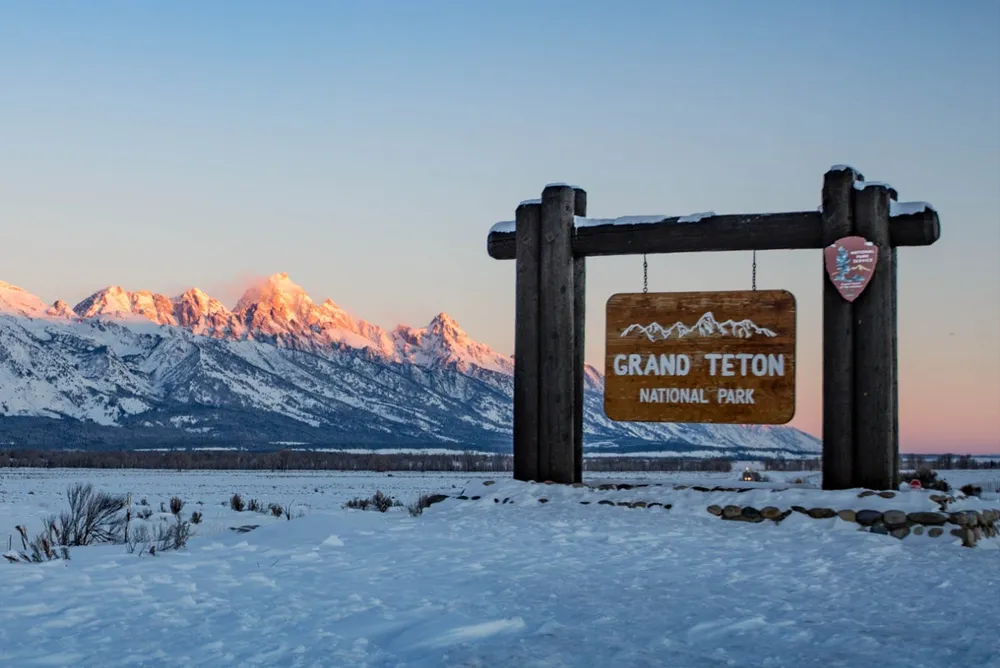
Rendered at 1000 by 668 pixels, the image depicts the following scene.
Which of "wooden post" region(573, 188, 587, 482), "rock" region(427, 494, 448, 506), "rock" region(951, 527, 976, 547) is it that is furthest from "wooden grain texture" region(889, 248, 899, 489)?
"rock" region(427, 494, 448, 506)

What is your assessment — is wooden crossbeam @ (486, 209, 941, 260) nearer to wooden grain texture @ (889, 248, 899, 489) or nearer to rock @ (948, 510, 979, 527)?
wooden grain texture @ (889, 248, 899, 489)

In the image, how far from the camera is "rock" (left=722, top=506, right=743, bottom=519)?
38.3ft

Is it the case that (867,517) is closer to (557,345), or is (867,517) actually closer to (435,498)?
(557,345)

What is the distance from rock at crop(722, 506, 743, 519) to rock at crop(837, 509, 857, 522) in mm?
1042

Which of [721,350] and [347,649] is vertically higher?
[721,350]

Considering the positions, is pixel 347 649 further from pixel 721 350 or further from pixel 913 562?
pixel 721 350

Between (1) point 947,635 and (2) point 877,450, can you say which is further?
(2) point 877,450

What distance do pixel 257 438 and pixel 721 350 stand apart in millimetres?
192633

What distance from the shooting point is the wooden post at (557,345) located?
44.7 ft

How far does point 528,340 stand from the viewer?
13844mm

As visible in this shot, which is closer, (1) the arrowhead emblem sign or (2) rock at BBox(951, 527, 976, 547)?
(2) rock at BBox(951, 527, 976, 547)

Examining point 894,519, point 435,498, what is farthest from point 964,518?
point 435,498

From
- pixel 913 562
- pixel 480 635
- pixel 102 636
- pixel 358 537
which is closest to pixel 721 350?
pixel 913 562

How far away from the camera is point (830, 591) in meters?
7.29
